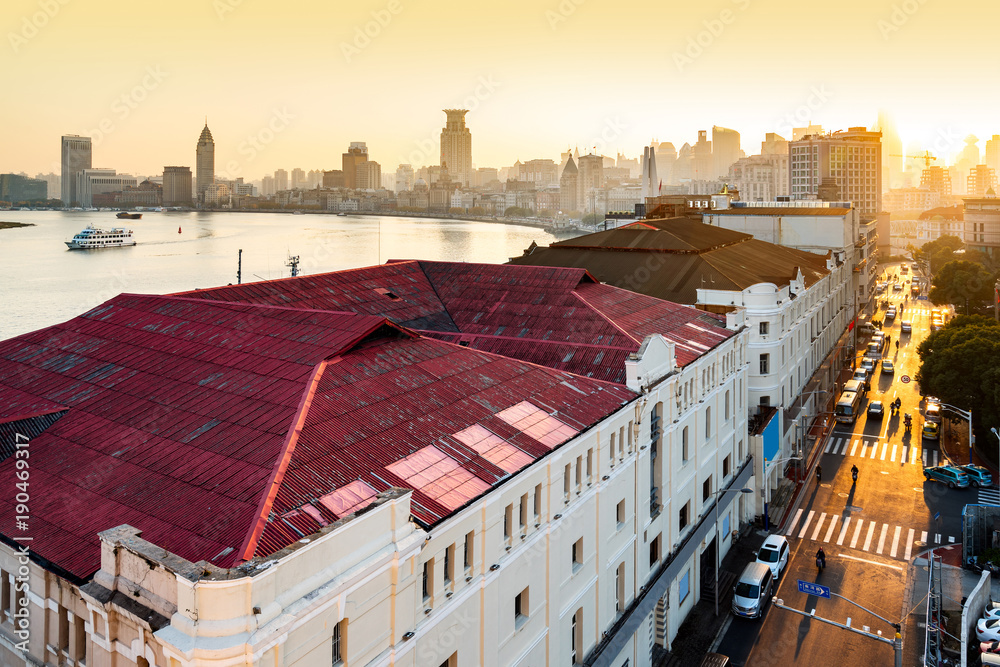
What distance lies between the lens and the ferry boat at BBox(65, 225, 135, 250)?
145m

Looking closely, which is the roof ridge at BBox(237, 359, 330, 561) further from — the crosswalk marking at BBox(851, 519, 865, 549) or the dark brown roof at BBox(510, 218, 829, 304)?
the dark brown roof at BBox(510, 218, 829, 304)

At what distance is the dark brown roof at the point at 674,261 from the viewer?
2291 inches

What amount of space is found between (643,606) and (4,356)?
27398mm

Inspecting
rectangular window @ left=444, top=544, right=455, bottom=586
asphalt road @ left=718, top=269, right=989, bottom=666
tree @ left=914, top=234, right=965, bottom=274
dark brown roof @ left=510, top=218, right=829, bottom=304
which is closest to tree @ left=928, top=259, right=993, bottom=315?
dark brown roof @ left=510, top=218, right=829, bottom=304

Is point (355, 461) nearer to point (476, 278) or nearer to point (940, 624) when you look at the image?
point (476, 278)

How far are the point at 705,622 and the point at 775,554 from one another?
6.74m

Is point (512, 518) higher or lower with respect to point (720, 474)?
higher

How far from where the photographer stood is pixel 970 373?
59250mm

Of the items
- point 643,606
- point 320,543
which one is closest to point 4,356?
point 320,543

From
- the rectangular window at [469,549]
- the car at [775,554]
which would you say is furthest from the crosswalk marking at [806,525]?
the rectangular window at [469,549]

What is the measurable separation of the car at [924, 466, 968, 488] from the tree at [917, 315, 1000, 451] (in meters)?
3.96

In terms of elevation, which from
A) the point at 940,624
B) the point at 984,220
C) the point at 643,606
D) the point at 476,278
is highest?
the point at 984,220

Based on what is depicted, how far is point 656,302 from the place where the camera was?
45.2 meters

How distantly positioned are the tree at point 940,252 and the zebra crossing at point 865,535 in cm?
12567
